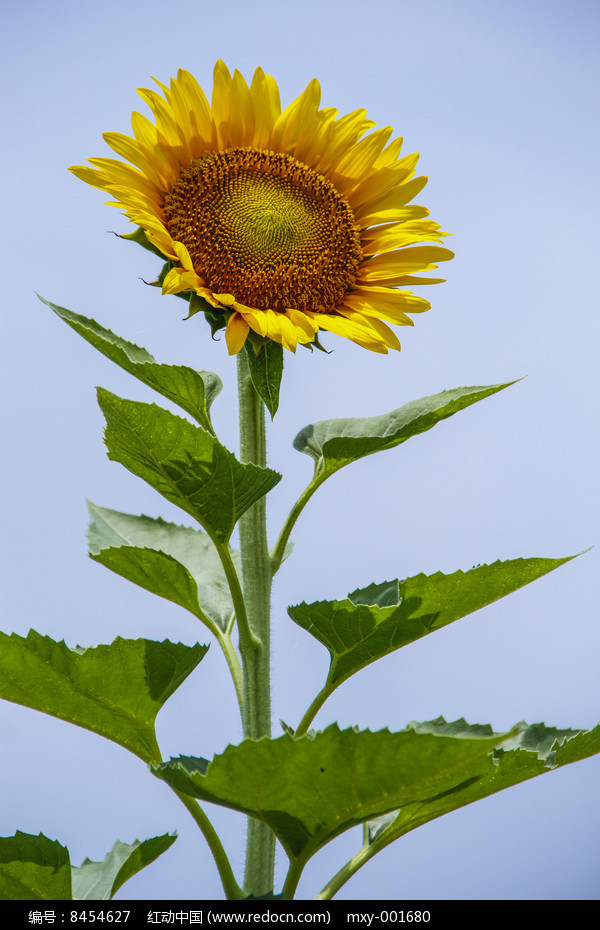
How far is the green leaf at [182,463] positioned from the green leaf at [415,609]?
14cm

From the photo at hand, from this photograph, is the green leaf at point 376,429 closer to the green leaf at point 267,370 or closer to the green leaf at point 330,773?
the green leaf at point 267,370

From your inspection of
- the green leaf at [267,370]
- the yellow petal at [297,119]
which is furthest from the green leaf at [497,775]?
the yellow petal at [297,119]

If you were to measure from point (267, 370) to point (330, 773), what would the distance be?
403mm

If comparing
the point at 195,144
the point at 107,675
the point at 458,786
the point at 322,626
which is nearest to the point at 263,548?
the point at 322,626

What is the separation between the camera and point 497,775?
0.92 metres

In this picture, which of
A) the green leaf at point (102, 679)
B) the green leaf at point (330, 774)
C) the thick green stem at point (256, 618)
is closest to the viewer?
the green leaf at point (330, 774)

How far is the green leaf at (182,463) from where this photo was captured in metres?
0.83

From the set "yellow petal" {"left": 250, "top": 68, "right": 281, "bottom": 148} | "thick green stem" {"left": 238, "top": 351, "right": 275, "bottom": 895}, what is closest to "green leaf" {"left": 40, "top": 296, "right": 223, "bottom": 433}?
"thick green stem" {"left": 238, "top": 351, "right": 275, "bottom": 895}

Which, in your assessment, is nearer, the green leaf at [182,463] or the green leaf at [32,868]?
the green leaf at [182,463]

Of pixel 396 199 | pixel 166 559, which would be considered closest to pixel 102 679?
pixel 166 559

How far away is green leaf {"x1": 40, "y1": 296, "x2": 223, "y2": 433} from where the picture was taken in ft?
2.89

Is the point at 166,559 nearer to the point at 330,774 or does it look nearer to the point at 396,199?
the point at 330,774

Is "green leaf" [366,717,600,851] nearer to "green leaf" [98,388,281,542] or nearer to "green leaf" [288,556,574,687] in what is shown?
"green leaf" [288,556,574,687]
